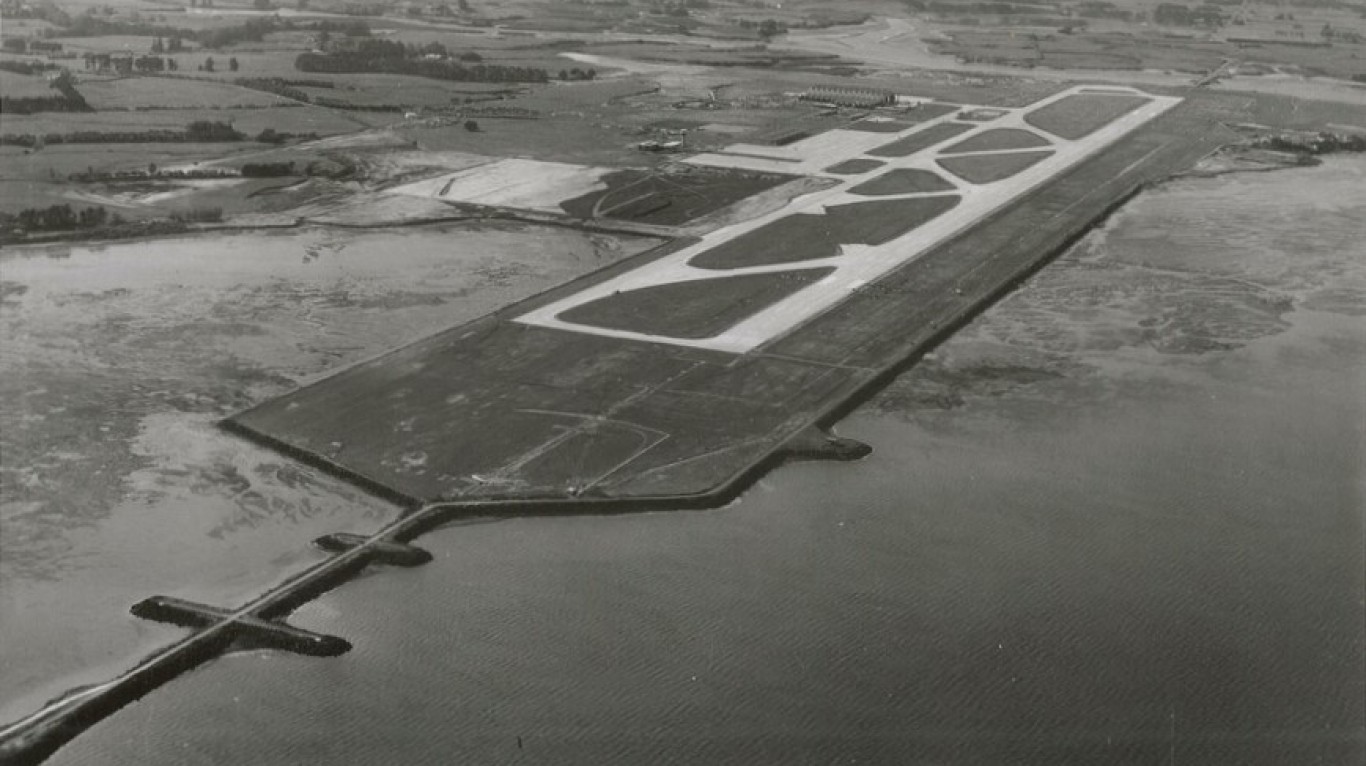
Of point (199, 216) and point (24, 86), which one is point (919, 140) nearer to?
point (199, 216)

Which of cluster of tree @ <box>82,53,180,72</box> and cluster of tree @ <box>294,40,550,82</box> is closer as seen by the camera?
cluster of tree @ <box>82,53,180,72</box>

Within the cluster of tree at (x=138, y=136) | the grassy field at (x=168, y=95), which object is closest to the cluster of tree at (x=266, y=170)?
the cluster of tree at (x=138, y=136)

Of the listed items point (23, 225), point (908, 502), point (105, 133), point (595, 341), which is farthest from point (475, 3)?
point (908, 502)

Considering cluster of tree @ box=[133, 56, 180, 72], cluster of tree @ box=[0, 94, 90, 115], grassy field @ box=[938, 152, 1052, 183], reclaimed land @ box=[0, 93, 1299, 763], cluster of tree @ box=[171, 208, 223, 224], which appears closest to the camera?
reclaimed land @ box=[0, 93, 1299, 763]

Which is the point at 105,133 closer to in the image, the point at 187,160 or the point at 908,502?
the point at 187,160

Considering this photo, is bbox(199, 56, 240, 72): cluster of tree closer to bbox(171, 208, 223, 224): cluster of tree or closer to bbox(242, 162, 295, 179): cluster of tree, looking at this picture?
bbox(242, 162, 295, 179): cluster of tree

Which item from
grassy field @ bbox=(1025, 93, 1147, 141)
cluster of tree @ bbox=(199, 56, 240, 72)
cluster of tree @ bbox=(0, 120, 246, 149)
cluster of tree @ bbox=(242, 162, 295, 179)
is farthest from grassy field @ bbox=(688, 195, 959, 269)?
cluster of tree @ bbox=(199, 56, 240, 72)

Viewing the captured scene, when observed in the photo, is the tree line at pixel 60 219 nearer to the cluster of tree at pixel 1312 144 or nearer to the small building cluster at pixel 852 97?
the small building cluster at pixel 852 97
